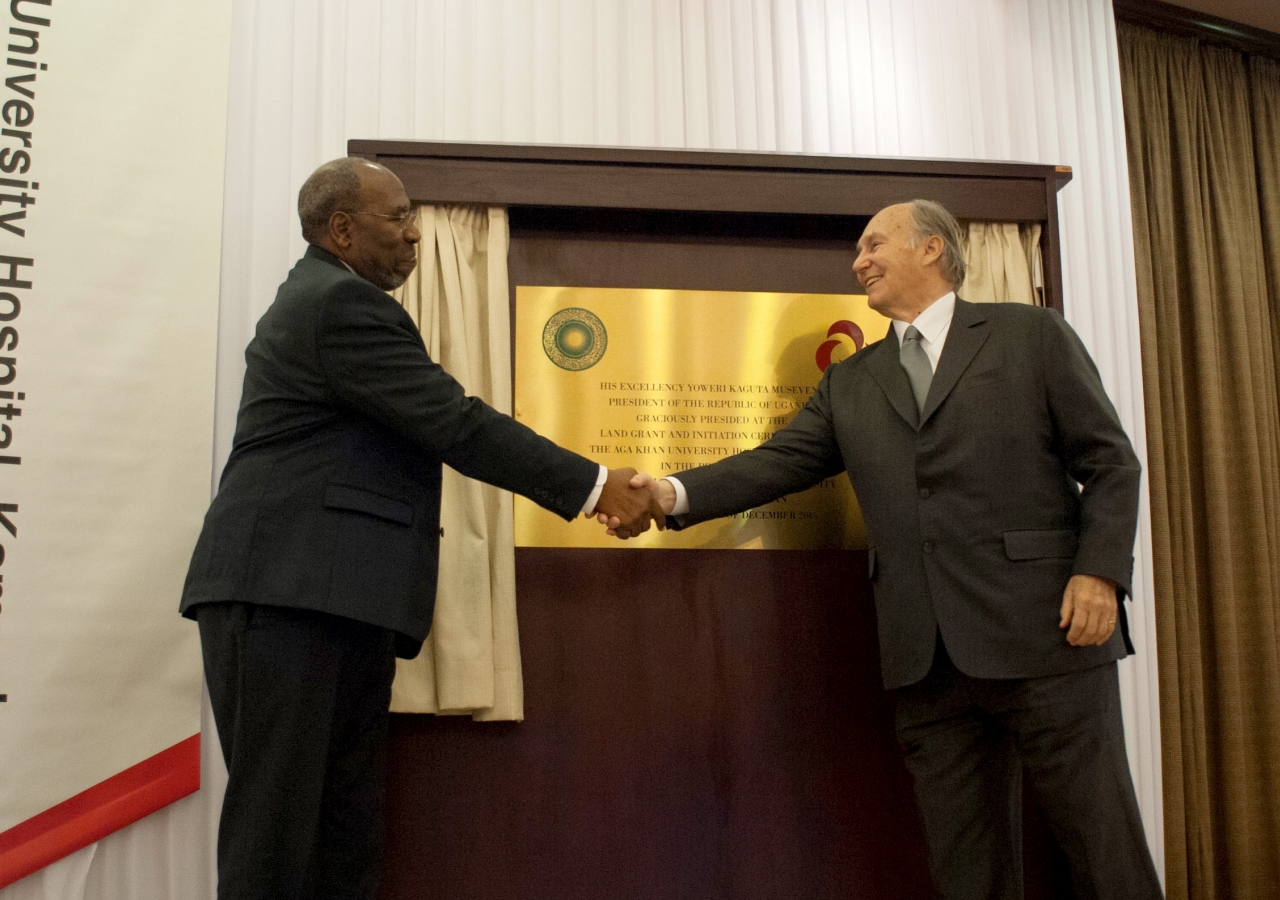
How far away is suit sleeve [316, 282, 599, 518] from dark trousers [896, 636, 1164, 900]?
2.96 ft

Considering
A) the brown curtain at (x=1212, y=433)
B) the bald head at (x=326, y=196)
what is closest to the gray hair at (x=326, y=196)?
the bald head at (x=326, y=196)

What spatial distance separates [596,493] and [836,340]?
3.03 ft

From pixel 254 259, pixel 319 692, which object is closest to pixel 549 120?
pixel 254 259

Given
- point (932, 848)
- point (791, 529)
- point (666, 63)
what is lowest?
point (932, 848)

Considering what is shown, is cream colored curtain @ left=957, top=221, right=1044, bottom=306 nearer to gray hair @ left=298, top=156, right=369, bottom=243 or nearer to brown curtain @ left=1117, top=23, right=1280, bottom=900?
brown curtain @ left=1117, top=23, right=1280, bottom=900

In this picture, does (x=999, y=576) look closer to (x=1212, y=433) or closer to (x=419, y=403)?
(x=419, y=403)

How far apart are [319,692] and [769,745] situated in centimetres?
121

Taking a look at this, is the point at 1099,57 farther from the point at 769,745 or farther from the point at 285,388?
the point at 285,388

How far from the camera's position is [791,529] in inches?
100.0

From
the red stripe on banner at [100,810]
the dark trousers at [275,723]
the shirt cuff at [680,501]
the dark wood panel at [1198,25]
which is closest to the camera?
the dark trousers at [275,723]

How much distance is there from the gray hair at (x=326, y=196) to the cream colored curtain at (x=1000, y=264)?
63.6 inches

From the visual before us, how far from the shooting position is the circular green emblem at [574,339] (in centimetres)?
253

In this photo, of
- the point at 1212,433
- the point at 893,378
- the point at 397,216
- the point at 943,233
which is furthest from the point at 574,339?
the point at 1212,433

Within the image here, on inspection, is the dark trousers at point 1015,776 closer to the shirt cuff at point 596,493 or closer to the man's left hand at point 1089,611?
the man's left hand at point 1089,611
